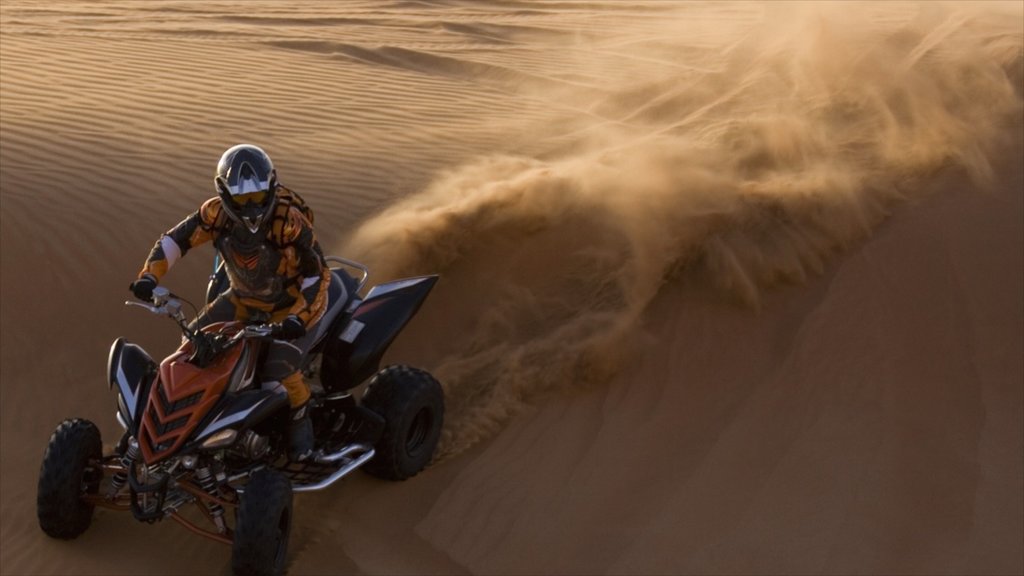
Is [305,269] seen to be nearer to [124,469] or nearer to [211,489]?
[211,489]

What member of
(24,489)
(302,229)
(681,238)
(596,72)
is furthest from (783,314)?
(596,72)

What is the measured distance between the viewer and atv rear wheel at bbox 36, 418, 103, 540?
503 centimetres

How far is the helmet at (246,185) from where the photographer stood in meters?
4.93

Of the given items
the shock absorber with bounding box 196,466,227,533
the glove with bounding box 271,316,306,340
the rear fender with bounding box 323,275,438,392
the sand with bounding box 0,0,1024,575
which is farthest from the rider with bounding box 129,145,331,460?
the sand with bounding box 0,0,1024,575

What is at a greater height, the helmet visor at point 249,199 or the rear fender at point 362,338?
the helmet visor at point 249,199

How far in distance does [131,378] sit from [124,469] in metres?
0.40

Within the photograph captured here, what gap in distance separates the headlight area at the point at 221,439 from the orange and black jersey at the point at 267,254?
579 millimetres

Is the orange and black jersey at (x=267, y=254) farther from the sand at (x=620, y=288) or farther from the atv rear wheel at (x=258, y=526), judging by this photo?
the sand at (x=620, y=288)

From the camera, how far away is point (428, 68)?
41.0ft

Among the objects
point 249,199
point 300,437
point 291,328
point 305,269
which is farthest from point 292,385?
point 249,199

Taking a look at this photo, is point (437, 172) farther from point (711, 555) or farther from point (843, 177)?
point (711, 555)

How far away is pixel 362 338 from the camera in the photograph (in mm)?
5840

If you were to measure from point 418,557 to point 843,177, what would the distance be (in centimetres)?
452

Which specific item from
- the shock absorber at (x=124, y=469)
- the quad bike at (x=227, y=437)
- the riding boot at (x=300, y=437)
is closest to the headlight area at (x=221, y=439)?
the quad bike at (x=227, y=437)
